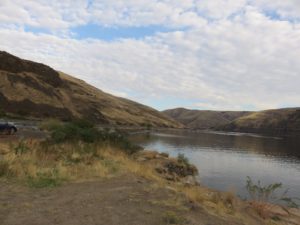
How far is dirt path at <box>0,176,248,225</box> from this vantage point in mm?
8280

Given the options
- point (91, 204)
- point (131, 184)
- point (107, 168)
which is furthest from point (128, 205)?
point (107, 168)

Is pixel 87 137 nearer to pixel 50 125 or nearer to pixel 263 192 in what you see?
pixel 263 192

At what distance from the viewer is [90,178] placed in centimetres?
1355

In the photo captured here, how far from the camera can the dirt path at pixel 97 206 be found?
8280 millimetres

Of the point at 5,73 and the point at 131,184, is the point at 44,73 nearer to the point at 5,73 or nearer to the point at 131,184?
the point at 5,73

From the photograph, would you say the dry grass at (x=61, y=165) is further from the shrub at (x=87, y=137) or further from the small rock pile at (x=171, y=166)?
the small rock pile at (x=171, y=166)

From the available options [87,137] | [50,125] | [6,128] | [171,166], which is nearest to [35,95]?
[50,125]

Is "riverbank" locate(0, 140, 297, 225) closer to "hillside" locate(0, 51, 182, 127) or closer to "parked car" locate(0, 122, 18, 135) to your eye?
"parked car" locate(0, 122, 18, 135)

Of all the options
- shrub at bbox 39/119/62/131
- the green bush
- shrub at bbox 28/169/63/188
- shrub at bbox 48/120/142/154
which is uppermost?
shrub at bbox 39/119/62/131

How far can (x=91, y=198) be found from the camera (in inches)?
402

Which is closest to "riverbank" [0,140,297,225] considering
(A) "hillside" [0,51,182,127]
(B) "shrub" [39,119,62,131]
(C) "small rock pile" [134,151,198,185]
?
(C) "small rock pile" [134,151,198,185]

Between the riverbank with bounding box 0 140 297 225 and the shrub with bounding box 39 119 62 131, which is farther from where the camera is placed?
the shrub with bounding box 39 119 62 131

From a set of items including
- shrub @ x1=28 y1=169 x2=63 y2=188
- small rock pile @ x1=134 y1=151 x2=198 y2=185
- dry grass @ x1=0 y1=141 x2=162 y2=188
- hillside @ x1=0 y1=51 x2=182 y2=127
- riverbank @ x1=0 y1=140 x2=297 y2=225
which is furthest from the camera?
hillside @ x1=0 y1=51 x2=182 y2=127

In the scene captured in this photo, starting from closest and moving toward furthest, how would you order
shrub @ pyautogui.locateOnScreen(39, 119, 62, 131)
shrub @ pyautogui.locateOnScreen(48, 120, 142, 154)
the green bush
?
the green bush < shrub @ pyautogui.locateOnScreen(48, 120, 142, 154) < shrub @ pyautogui.locateOnScreen(39, 119, 62, 131)
